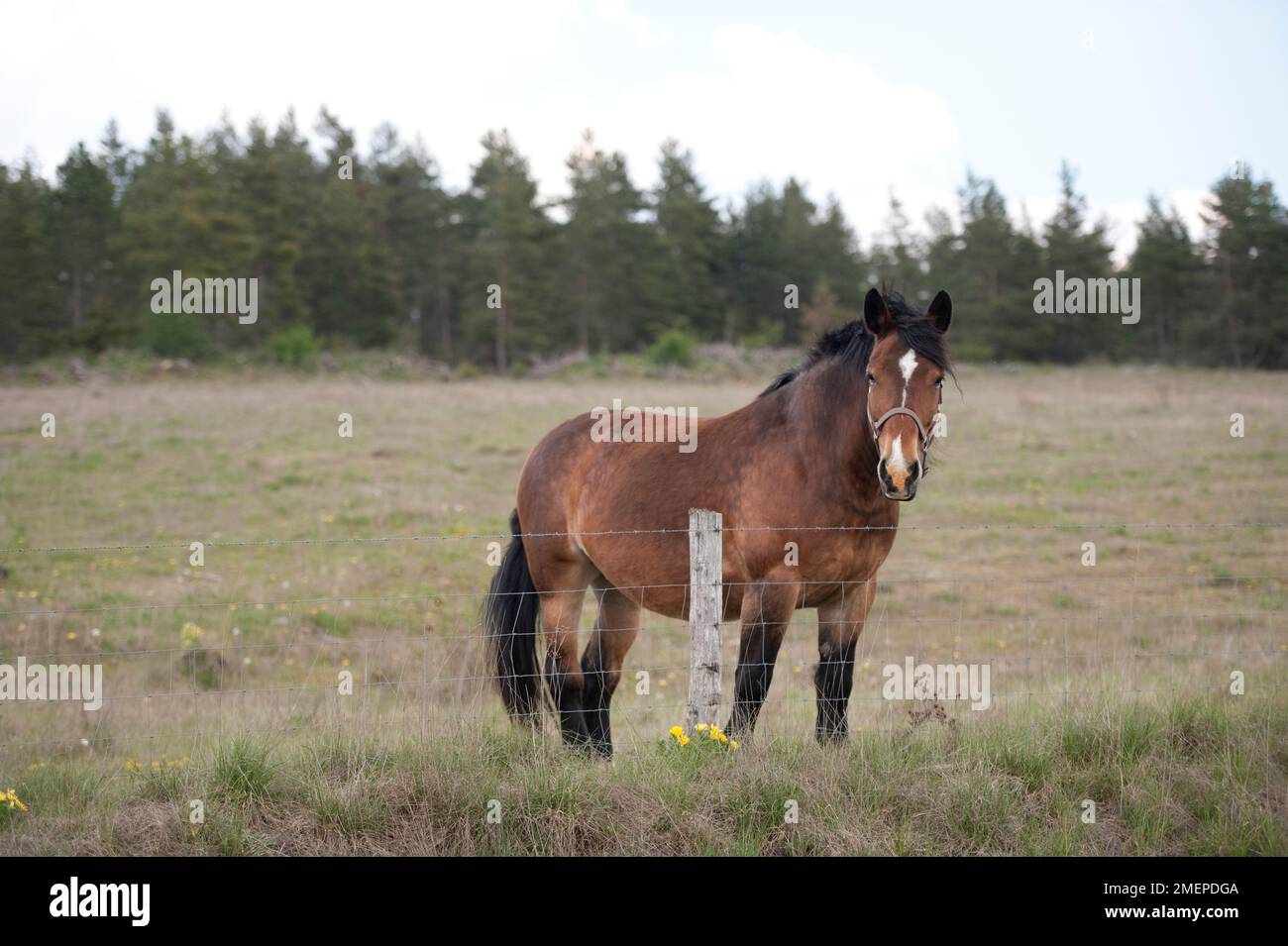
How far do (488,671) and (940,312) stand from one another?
3815mm

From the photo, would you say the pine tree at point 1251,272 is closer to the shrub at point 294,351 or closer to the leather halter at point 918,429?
the shrub at point 294,351

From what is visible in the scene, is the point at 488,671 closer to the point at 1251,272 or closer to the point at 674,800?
the point at 674,800

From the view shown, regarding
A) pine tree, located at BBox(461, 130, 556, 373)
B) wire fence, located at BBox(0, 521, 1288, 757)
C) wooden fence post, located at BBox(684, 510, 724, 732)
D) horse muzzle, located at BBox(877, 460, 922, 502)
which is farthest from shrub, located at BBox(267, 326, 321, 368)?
horse muzzle, located at BBox(877, 460, 922, 502)

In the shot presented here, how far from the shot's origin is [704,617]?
213 inches

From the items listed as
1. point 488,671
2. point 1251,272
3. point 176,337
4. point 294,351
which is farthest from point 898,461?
point 1251,272

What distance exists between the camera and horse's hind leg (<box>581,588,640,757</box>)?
6.51m

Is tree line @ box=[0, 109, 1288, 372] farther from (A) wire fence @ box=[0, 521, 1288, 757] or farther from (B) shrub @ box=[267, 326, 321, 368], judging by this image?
(A) wire fence @ box=[0, 521, 1288, 757]

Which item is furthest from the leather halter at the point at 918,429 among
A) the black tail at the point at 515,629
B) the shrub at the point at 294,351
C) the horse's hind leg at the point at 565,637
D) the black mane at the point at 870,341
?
the shrub at the point at 294,351

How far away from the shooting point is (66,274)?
51.7 meters

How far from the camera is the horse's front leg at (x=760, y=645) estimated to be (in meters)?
5.40

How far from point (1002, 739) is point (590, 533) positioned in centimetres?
277

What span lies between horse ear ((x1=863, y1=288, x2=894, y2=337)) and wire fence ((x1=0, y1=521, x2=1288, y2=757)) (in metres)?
1.15

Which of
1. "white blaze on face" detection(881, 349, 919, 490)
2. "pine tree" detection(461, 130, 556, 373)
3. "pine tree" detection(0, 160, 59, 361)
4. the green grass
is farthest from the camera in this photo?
"pine tree" detection(461, 130, 556, 373)

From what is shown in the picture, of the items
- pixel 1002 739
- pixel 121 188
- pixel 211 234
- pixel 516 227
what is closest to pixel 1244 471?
pixel 1002 739
